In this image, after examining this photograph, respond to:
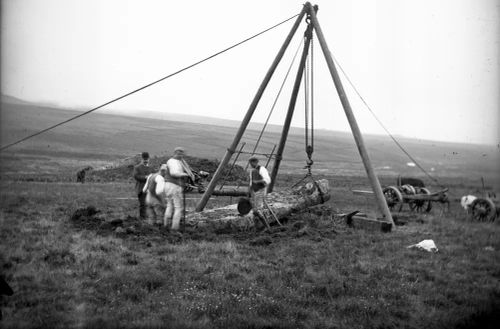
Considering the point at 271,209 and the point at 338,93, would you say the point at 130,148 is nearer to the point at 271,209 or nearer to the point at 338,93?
the point at 271,209

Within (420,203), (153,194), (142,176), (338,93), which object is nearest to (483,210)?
(420,203)

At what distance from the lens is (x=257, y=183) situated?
413 inches

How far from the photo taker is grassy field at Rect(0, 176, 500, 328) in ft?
16.4

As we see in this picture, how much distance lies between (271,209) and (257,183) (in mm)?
1128

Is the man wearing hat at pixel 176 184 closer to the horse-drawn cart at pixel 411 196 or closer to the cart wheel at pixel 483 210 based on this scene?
the horse-drawn cart at pixel 411 196

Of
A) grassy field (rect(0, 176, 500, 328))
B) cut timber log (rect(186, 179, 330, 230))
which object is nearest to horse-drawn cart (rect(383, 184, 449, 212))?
cut timber log (rect(186, 179, 330, 230))

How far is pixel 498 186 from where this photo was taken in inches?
247

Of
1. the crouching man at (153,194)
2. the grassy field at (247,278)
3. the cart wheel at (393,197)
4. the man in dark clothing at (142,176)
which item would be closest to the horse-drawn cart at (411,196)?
the cart wheel at (393,197)

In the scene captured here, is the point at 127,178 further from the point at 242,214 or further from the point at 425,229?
the point at 425,229

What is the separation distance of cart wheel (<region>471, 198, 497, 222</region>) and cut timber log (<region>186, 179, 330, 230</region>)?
4.63 m

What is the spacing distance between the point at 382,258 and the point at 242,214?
3.89 meters

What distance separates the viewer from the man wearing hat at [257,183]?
33.9 feet

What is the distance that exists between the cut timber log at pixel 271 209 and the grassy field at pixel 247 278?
573 millimetres

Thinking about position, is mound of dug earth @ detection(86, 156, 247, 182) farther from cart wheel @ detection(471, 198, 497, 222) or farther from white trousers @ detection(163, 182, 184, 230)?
white trousers @ detection(163, 182, 184, 230)
